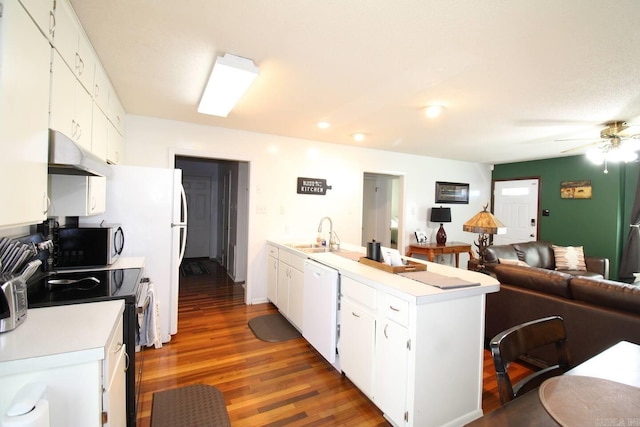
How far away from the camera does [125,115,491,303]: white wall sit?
349 centimetres

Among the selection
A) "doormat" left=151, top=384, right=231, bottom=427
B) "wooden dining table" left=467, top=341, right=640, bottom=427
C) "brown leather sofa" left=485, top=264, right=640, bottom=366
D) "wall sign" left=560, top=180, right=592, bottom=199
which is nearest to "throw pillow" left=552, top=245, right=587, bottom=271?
"wall sign" left=560, top=180, right=592, bottom=199

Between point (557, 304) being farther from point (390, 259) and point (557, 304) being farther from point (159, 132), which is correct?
point (159, 132)

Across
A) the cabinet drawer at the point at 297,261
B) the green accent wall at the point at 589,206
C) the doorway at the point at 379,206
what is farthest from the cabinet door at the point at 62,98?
the green accent wall at the point at 589,206

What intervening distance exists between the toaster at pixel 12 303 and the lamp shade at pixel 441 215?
5366 mm

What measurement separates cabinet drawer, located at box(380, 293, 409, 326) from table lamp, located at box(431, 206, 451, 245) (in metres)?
3.94

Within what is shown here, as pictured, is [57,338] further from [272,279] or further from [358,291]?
[272,279]

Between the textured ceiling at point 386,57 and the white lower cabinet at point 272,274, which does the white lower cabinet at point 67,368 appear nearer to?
the textured ceiling at point 386,57

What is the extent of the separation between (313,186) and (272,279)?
4.78ft

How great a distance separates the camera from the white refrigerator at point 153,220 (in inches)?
107

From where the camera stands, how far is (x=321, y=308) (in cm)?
246

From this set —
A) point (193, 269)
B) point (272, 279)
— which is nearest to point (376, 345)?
point (272, 279)

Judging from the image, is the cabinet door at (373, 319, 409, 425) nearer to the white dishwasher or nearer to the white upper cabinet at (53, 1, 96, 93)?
the white dishwasher

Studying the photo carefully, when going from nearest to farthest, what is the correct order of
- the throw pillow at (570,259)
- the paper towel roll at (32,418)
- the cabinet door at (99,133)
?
the paper towel roll at (32,418), the cabinet door at (99,133), the throw pillow at (570,259)

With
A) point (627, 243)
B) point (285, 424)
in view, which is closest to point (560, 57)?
point (285, 424)
